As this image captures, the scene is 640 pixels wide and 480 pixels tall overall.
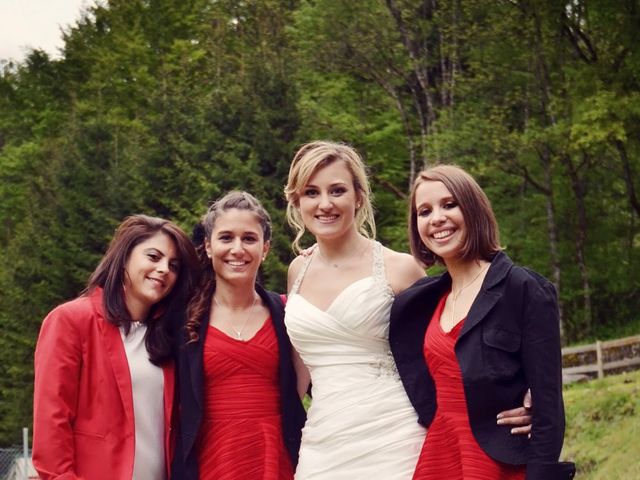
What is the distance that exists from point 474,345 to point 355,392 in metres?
1.00

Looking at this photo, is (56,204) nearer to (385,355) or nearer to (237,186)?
(237,186)

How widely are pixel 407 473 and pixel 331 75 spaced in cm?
2783

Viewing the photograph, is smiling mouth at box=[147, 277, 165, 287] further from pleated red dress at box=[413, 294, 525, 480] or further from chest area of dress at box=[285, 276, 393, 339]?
pleated red dress at box=[413, 294, 525, 480]

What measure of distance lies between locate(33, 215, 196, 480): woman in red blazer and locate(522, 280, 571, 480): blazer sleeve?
1891 mm

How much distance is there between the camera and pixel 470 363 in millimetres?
4863

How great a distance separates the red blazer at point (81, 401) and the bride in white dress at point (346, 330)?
941 mm

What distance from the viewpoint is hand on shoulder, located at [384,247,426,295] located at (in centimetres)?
586

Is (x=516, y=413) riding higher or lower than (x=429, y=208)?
lower

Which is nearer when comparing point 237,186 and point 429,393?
point 429,393

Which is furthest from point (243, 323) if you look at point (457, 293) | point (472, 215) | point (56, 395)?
point (472, 215)

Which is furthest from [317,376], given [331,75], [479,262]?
[331,75]

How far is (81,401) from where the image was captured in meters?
5.45

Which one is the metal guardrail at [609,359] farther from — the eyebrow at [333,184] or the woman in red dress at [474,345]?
the woman in red dress at [474,345]

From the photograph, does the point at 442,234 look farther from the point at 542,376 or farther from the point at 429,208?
the point at 542,376
